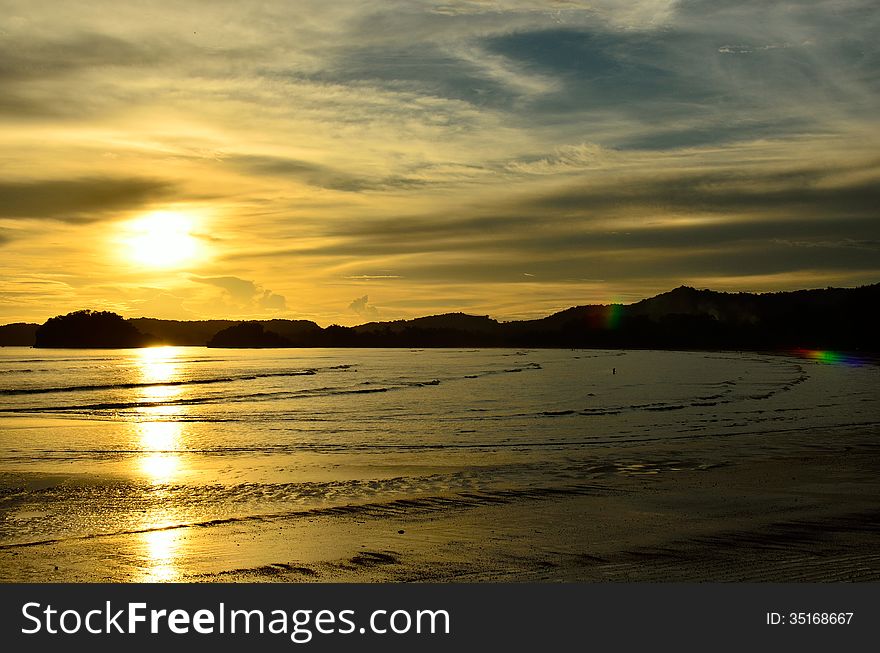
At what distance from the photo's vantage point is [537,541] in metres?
12.6

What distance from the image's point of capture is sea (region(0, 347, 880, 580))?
1611cm

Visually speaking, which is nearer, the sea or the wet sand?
the wet sand

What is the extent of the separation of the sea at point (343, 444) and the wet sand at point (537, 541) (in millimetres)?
820

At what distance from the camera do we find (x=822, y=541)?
40.4ft

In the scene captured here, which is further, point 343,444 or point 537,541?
point 343,444

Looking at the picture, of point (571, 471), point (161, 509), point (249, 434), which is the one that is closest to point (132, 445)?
point (249, 434)

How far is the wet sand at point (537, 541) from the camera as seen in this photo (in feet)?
35.7

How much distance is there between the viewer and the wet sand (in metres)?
10.9

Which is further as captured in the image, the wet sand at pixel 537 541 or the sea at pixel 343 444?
the sea at pixel 343 444

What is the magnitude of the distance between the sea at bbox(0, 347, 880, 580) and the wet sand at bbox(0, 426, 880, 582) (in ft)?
2.69

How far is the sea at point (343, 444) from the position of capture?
1611cm

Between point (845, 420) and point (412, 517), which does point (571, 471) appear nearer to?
point (412, 517)

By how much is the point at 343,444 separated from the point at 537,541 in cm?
1398

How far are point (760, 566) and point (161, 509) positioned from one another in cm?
1034
